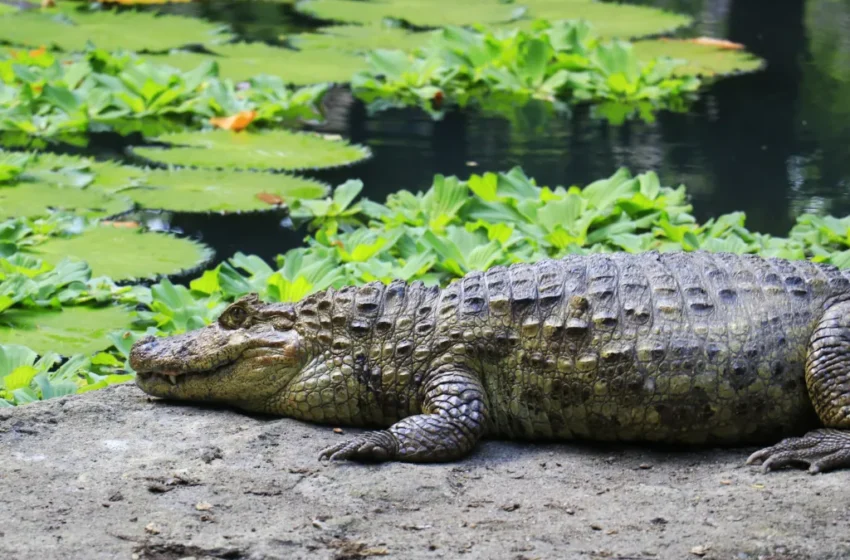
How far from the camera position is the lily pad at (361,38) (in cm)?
1010

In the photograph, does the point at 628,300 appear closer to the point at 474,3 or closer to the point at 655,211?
the point at 655,211

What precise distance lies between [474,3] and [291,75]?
138 inches

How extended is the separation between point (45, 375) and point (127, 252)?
4.94 feet

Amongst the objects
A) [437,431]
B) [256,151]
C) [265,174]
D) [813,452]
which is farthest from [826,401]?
[256,151]

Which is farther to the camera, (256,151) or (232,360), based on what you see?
(256,151)

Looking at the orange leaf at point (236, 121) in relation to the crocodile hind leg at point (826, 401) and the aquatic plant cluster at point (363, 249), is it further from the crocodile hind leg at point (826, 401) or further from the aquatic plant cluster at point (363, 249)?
the crocodile hind leg at point (826, 401)

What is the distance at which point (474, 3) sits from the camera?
11922 mm

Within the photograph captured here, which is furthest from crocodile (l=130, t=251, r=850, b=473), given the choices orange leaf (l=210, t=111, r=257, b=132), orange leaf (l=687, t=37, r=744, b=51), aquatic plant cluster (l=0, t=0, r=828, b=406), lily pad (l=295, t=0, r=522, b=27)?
lily pad (l=295, t=0, r=522, b=27)

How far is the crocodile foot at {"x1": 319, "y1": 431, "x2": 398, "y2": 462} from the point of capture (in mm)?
3379

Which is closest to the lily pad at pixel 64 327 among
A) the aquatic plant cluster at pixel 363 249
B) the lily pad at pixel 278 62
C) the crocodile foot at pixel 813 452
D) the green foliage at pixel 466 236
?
the aquatic plant cluster at pixel 363 249

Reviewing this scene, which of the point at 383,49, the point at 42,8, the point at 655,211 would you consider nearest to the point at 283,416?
the point at 655,211

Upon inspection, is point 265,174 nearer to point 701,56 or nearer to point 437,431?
point 437,431

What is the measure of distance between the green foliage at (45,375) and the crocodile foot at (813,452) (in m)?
2.31

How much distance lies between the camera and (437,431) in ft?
11.4
